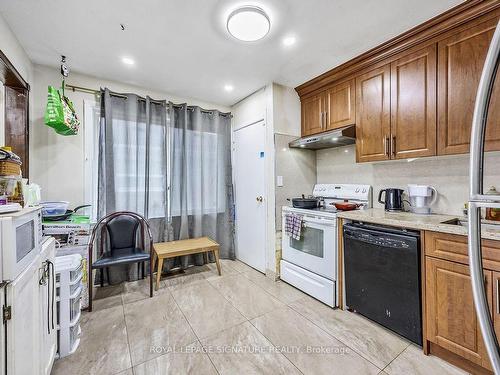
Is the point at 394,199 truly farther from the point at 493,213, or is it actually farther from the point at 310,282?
the point at 310,282

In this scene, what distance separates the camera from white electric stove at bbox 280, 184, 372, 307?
223 cm

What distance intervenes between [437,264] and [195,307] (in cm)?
201

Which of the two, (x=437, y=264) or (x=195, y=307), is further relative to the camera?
(x=195, y=307)

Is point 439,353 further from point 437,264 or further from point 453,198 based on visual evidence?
point 453,198

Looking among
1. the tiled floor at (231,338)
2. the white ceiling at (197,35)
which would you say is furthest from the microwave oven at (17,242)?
the white ceiling at (197,35)

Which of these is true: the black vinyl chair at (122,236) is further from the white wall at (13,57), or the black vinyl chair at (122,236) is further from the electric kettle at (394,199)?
the electric kettle at (394,199)

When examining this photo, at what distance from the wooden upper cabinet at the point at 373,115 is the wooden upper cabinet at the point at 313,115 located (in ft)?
1.49

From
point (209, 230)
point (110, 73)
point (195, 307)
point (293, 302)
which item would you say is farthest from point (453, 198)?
point (110, 73)

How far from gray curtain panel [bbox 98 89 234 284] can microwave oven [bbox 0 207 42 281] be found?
1.65 metres

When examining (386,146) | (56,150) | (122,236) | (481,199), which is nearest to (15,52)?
(56,150)

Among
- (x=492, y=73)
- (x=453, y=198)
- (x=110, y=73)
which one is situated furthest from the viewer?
(x=110, y=73)

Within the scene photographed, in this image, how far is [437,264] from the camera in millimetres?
1569

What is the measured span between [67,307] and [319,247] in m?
2.11

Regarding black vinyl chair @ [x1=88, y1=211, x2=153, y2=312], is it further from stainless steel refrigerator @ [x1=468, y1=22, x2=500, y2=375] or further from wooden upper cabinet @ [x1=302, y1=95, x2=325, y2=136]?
stainless steel refrigerator @ [x1=468, y1=22, x2=500, y2=375]
